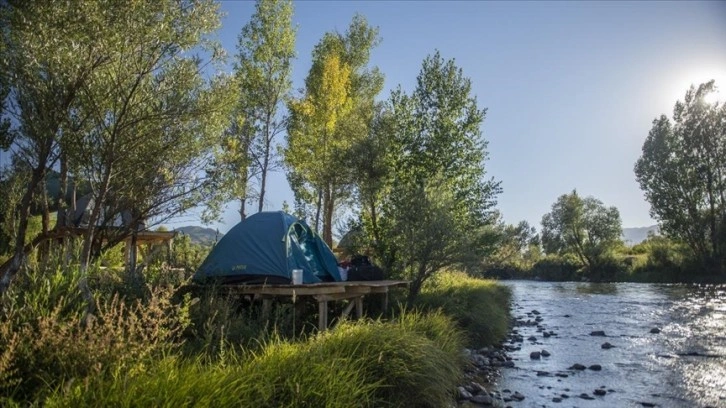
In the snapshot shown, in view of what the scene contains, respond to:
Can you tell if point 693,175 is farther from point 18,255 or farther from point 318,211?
point 18,255

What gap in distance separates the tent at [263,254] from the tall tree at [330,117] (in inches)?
236

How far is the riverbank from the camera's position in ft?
11.9

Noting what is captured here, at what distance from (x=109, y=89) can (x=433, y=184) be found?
10084 millimetres

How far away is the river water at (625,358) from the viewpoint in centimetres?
793

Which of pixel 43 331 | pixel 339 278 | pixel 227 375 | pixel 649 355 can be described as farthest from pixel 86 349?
pixel 649 355

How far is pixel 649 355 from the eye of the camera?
1114 centimetres

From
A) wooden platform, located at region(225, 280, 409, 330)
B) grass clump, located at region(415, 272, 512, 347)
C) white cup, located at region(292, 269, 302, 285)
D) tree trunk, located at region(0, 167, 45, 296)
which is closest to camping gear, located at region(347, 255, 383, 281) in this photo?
grass clump, located at region(415, 272, 512, 347)

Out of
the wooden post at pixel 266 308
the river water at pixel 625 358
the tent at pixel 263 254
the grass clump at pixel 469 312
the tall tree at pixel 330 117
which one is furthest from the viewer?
the tall tree at pixel 330 117

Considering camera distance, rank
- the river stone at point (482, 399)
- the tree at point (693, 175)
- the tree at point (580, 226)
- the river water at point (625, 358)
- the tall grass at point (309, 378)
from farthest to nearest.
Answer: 1. the tree at point (580, 226)
2. the tree at point (693, 175)
3. the river water at point (625, 358)
4. the river stone at point (482, 399)
5. the tall grass at point (309, 378)

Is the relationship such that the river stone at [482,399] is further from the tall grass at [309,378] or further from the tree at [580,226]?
the tree at [580,226]

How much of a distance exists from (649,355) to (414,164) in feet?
31.2

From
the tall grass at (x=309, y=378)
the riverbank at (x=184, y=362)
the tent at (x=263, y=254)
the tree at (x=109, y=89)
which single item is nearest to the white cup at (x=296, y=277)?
the tent at (x=263, y=254)

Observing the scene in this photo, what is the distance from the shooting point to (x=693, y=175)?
36.6 metres

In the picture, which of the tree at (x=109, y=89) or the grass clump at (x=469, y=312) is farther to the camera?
the grass clump at (x=469, y=312)
